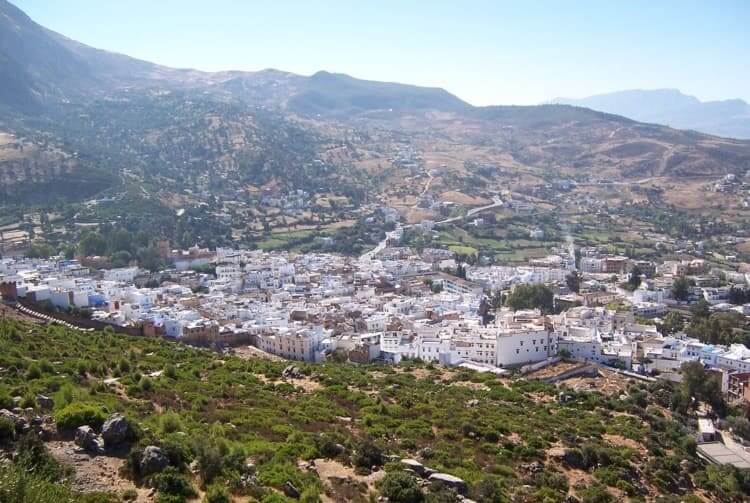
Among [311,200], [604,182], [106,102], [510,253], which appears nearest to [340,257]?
[510,253]

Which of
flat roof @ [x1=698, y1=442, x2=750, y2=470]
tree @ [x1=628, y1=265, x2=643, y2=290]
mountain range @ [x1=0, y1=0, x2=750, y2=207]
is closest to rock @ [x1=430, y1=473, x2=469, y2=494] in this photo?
flat roof @ [x1=698, y1=442, x2=750, y2=470]

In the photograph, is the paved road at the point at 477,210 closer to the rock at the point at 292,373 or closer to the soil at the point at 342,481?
the rock at the point at 292,373

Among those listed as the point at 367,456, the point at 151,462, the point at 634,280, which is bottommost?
the point at 634,280

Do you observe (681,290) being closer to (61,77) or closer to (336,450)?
(336,450)

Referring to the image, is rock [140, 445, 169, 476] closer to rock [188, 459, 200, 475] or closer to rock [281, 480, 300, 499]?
rock [188, 459, 200, 475]

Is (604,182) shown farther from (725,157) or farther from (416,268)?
(416,268)

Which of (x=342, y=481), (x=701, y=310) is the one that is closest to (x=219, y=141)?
(x=701, y=310)

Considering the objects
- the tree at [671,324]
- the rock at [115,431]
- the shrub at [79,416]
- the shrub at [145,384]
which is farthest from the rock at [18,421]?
the tree at [671,324]
